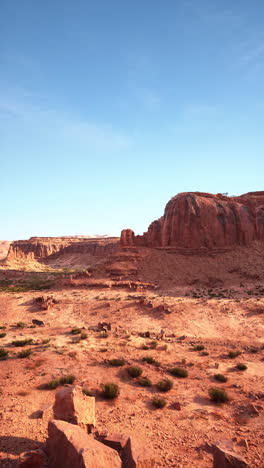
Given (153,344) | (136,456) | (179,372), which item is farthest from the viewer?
(153,344)

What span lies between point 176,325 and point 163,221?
2549cm

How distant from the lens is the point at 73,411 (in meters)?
6.80

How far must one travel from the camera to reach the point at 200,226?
4219 cm

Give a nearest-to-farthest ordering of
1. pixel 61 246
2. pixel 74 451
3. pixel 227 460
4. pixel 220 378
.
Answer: pixel 74 451 < pixel 227 460 < pixel 220 378 < pixel 61 246

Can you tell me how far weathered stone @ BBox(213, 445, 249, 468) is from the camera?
516 centimetres

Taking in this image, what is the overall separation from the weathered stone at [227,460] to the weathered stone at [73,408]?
11.1 feet

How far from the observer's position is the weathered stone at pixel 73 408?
22.2 ft

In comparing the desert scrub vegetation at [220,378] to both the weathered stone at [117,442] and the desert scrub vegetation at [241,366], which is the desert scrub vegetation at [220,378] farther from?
the weathered stone at [117,442]

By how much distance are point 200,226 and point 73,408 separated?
125 feet

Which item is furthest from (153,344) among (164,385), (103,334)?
(164,385)

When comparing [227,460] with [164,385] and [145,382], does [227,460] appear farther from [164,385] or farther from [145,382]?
[145,382]

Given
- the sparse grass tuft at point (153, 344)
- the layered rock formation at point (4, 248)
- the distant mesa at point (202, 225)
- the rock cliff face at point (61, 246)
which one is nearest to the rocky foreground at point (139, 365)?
the sparse grass tuft at point (153, 344)

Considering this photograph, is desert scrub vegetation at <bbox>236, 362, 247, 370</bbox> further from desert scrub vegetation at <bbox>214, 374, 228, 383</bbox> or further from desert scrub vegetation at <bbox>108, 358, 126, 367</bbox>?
desert scrub vegetation at <bbox>108, 358, 126, 367</bbox>

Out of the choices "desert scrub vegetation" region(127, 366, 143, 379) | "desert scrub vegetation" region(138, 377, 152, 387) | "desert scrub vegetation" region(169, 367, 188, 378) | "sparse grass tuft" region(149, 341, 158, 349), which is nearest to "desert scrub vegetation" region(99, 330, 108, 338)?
"sparse grass tuft" region(149, 341, 158, 349)
